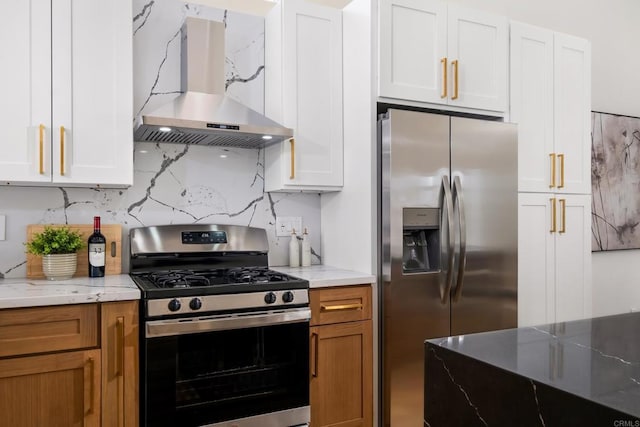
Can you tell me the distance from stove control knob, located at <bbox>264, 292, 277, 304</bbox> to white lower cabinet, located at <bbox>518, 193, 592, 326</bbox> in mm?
1642

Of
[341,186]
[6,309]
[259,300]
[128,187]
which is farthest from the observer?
[341,186]

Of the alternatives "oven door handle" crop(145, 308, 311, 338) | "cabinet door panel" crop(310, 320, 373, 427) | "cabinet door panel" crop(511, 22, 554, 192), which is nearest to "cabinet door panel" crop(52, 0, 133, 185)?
"oven door handle" crop(145, 308, 311, 338)

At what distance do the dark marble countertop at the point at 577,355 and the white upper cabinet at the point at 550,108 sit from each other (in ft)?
6.69

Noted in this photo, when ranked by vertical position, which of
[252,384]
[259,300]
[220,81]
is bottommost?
[252,384]

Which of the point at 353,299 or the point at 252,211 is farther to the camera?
the point at 252,211

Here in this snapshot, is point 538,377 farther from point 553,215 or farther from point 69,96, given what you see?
point 553,215

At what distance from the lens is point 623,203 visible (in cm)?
425

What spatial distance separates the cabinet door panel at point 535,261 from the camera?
312 centimetres

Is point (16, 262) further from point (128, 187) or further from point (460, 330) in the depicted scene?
point (460, 330)

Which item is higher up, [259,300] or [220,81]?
[220,81]

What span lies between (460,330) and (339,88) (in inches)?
60.4

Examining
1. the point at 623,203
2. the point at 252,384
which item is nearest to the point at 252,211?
the point at 252,384

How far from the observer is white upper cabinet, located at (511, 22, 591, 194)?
3.15 metres

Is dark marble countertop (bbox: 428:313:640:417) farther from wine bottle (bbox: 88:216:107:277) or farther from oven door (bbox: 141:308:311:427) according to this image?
wine bottle (bbox: 88:216:107:277)
